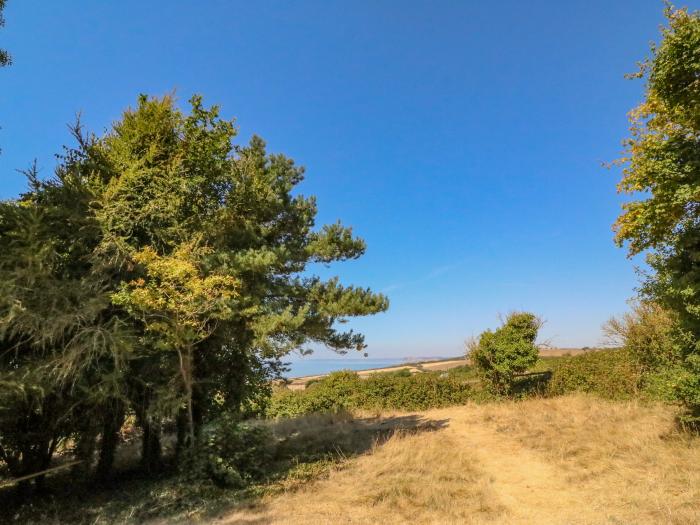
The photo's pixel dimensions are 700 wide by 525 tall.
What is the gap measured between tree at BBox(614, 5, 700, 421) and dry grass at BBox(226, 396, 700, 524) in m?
2.34

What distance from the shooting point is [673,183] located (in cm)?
762

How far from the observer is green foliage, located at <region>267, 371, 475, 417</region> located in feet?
64.3

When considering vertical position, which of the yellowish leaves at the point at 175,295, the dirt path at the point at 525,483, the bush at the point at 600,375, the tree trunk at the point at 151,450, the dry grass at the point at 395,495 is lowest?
the dirt path at the point at 525,483

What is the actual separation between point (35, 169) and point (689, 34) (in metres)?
14.3

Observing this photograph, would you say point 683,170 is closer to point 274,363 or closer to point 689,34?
point 689,34

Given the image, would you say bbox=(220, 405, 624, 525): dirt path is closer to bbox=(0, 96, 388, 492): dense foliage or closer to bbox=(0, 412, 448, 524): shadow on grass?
bbox=(0, 412, 448, 524): shadow on grass

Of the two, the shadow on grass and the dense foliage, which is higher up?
the dense foliage

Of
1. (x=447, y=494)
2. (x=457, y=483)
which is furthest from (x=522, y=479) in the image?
(x=447, y=494)

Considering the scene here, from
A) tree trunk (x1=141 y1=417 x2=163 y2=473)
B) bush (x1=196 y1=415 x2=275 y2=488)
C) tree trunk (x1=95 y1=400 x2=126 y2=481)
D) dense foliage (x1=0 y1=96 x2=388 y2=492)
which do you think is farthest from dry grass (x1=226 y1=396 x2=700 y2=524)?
tree trunk (x1=141 y1=417 x2=163 y2=473)

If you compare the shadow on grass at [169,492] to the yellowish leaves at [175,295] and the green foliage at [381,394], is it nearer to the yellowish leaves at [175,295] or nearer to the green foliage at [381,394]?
the yellowish leaves at [175,295]

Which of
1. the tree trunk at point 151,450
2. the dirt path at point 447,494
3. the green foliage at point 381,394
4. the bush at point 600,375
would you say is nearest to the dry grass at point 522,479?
the dirt path at point 447,494

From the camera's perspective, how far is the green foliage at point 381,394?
19.6 meters

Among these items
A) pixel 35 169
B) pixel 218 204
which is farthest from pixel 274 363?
pixel 35 169

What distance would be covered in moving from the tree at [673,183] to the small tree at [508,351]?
26.6ft
